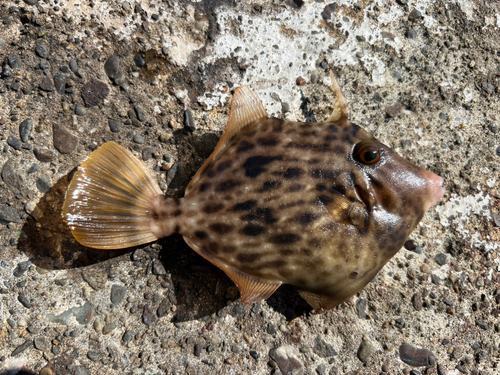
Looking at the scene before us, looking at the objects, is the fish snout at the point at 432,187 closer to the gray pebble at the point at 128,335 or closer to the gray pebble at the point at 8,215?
the gray pebble at the point at 128,335

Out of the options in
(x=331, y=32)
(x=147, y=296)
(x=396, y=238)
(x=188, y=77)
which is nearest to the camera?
(x=396, y=238)

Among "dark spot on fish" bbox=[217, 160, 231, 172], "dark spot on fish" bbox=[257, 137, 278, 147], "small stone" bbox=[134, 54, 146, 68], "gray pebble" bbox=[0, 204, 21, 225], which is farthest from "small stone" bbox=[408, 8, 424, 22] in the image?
"gray pebble" bbox=[0, 204, 21, 225]

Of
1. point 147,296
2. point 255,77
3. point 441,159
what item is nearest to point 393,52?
point 441,159

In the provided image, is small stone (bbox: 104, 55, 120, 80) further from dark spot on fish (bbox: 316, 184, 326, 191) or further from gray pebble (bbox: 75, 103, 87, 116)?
dark spot on fish (bbox: 316, 184, 326, 191)

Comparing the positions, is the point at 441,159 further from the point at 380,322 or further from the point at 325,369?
the point at 325,369

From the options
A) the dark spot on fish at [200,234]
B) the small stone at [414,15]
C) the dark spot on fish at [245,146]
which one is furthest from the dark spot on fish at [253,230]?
the small stone at [414,15]

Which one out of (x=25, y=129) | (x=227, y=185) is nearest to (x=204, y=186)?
(x=227, y=185)

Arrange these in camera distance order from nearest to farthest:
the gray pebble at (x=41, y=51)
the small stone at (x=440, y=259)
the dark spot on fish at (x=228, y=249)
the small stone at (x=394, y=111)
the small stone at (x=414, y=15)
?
the dark spot on fish at (x=228, y=249) → the gray pebble at (x=41, y=51) → the small stone at (x=440, y=259) → the small stone at (x=394, y=111) → the small stone at (x=414, y=15)
